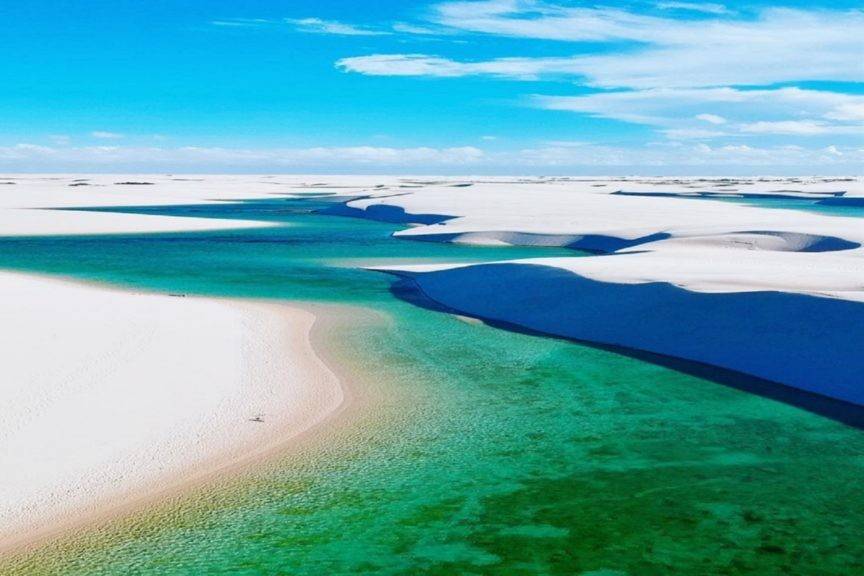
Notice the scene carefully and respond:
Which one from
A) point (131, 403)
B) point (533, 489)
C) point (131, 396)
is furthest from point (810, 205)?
point (131, 403)

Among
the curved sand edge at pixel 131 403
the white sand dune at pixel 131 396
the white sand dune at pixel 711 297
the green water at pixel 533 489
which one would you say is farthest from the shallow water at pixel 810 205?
the curved sand edge at pixel 131 403

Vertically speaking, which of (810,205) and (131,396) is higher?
(810,205)

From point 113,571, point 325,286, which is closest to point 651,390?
point 113,571

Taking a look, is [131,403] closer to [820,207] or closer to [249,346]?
[249,346]

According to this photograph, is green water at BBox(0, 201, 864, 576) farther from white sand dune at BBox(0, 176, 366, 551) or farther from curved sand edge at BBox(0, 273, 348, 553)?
white sand dune at BBox(0, 176, 366, 551)

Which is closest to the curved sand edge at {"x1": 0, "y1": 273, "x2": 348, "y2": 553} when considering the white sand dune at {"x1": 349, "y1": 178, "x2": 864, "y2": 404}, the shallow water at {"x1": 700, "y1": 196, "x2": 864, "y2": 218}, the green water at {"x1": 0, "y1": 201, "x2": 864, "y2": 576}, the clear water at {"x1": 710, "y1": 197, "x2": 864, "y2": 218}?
the green water at {"x1": 0, "y1": 201, "x2": 864, "y2": 576}

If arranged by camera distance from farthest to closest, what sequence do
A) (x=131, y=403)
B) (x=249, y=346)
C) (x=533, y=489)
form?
(x=249, y=346), (x=131, y=403), (x=533, y=489)

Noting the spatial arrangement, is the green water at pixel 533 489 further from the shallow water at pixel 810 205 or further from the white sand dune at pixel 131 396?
the shallow water at pixel 810 205
